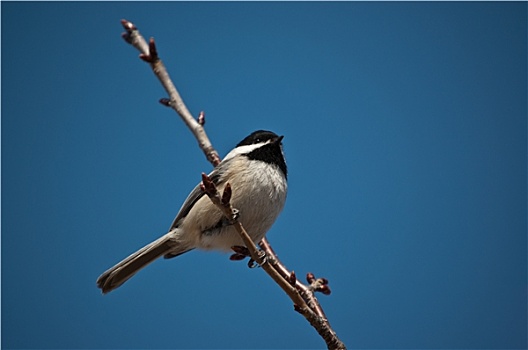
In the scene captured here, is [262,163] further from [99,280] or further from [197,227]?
[99,280]

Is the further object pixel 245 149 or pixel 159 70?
pixel 245 149

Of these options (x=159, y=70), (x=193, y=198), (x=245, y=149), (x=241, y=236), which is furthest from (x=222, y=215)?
(x=159, y=70)

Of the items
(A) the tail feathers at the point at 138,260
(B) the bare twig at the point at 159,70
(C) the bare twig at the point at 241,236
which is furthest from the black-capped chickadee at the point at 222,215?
(B) the bare twig at the point at 159,70

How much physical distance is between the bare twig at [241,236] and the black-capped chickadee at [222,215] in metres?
0.26

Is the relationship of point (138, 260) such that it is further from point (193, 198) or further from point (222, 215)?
point (222, 215)

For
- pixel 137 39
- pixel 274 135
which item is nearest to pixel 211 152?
pixel 274 135

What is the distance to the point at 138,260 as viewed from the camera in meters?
3.95

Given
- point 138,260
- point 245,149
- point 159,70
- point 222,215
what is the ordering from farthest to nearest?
point 245,149 < point 138,260 < point 222,215 < point 159,70

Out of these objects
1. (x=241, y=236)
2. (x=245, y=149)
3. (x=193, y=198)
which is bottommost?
(x=241, y=236)

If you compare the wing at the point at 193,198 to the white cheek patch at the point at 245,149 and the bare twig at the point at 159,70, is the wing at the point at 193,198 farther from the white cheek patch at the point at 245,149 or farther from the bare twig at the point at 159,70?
the bare twig at the point at 159,70

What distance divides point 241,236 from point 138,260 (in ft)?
5.22

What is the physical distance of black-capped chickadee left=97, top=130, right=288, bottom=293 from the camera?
372 centimetres

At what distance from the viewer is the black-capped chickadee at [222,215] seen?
12.2ft

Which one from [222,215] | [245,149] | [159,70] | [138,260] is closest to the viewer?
[159,70]
